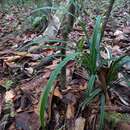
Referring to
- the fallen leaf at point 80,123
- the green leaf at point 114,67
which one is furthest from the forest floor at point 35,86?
the green leaf at point 114,67

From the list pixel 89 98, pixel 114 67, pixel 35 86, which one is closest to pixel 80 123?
pixel 89 98

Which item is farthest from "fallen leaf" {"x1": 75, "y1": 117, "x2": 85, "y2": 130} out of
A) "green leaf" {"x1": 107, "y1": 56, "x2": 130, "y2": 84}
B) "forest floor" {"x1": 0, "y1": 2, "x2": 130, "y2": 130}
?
"green leaf" {"x1": 107, "y1": 56, "x2": 130, "y2": 84}

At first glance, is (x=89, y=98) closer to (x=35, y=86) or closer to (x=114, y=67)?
(x=114, y=67)

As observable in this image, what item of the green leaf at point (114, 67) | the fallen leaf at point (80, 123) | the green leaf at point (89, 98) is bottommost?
the fallen leaf at point (80, 123)

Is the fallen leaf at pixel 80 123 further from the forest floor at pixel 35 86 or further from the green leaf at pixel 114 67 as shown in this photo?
the green leaf at pixel 114 67

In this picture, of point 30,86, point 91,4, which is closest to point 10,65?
point 30,86

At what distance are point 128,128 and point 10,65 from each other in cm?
149

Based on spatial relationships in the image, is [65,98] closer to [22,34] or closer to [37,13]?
[22,34]

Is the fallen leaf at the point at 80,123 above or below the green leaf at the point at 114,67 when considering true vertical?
below

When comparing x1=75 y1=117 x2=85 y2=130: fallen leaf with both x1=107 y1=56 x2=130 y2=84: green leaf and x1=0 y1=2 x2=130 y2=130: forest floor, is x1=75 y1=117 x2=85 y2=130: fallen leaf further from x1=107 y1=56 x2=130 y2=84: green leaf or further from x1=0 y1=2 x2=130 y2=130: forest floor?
x1=107 y1=56 x2=130 y2=84: green leaf

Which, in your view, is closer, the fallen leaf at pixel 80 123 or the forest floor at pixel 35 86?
the fallen leaf at pixel 80 123

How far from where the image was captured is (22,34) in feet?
14.0

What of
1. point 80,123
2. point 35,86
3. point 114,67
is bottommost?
point 80,123

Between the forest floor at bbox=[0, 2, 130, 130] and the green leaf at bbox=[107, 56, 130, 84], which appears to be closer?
the green leaf at bbox=[107, 56, 130, 84]
